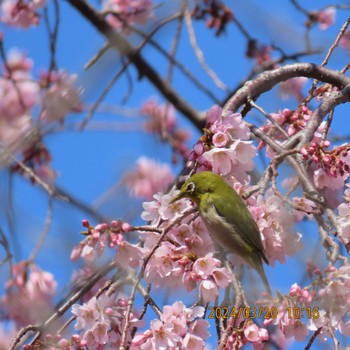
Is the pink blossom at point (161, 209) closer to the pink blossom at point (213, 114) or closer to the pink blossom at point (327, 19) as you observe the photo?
the pink blossom at point (213, 114)

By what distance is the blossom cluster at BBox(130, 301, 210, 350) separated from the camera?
2.28 metres

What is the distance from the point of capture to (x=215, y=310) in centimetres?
246

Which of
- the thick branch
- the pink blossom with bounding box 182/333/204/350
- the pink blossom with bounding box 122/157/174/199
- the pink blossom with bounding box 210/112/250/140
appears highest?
the pink blossom with bounding box 122/157/174/199

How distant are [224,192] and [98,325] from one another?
28.6 inches

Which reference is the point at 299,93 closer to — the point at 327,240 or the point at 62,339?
the point at 327,240

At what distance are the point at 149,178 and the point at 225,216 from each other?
3.28 meters

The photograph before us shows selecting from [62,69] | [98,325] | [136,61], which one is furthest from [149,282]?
[62,69]

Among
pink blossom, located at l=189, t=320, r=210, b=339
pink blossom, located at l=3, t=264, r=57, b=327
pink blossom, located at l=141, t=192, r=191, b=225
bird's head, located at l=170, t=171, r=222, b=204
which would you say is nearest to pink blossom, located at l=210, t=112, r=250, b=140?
bird's head, located at l=170, t=171, r=222, b=204
